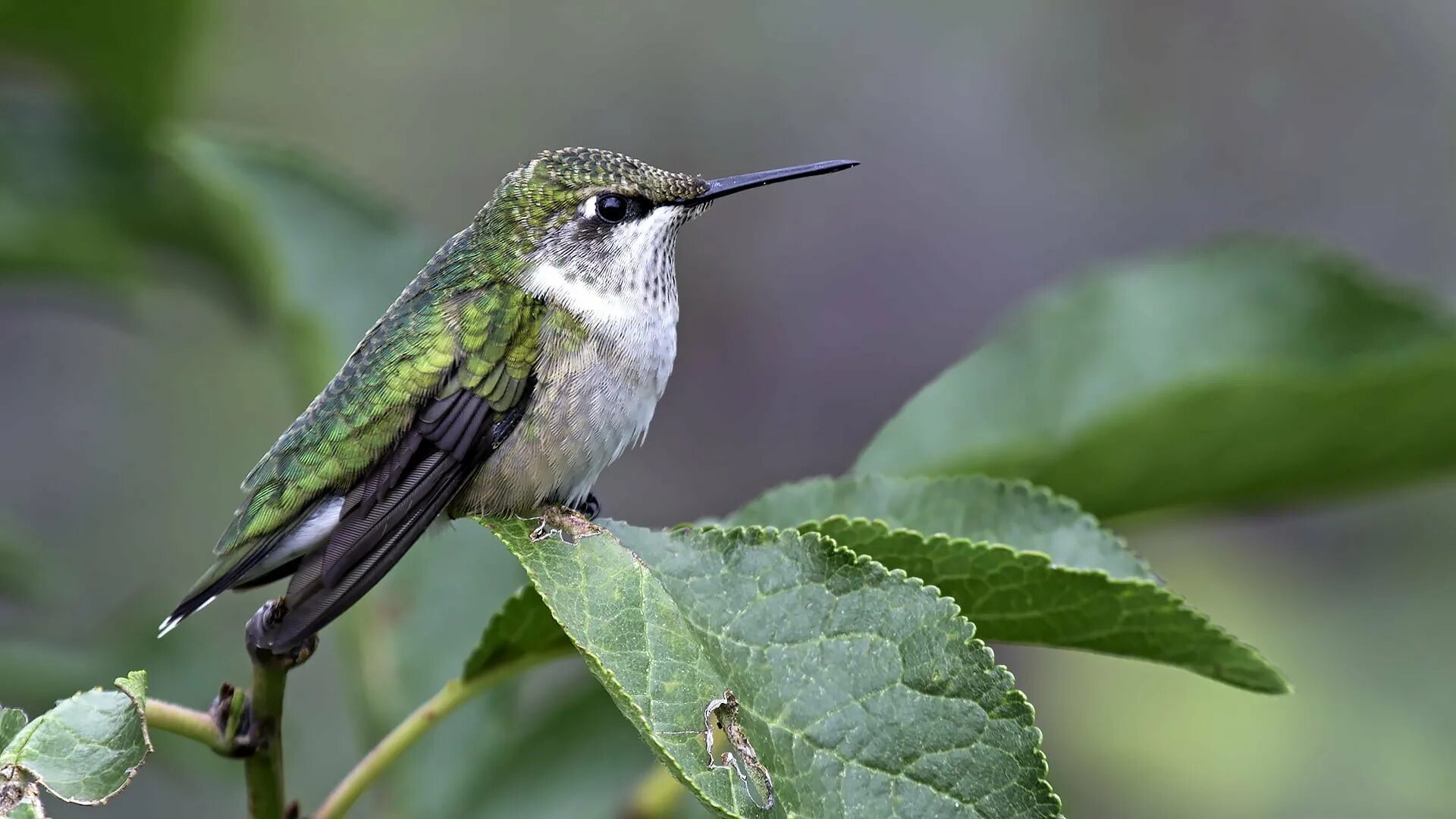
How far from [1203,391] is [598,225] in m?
1.43

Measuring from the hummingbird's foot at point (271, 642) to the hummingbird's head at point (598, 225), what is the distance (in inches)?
45.1

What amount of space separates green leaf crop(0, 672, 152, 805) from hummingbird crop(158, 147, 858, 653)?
48 cm

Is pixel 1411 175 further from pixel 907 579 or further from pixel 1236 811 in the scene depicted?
pixel 907 579

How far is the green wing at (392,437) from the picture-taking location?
8.55ft

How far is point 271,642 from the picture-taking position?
6.56ft

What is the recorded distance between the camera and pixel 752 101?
9227 millimetres

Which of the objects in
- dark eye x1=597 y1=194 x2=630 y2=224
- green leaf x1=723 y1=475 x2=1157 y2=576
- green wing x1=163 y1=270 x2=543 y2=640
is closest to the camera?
green leaf x1=723 y1=475 x2=1157 y2=576

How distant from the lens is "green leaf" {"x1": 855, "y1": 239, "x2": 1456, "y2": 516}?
283 cm

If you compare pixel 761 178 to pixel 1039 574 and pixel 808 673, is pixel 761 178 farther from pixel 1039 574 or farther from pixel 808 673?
pixel 808 673

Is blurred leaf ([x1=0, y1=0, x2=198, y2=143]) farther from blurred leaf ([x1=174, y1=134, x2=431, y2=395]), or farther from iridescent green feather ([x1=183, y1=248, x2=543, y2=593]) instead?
iridescent green feather ([x1=183, y1=248, x2=543, y2=593])

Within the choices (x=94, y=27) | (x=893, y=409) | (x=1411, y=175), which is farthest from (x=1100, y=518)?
(x=1411, y=175)

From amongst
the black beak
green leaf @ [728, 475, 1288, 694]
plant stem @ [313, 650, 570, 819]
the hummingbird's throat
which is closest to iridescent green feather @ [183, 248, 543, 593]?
the hummingbird's throat

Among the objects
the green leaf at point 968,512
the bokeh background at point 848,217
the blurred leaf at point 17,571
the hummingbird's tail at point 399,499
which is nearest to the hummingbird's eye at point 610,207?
the hummingbird's tail at point 399,499

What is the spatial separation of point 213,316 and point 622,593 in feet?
21.9
